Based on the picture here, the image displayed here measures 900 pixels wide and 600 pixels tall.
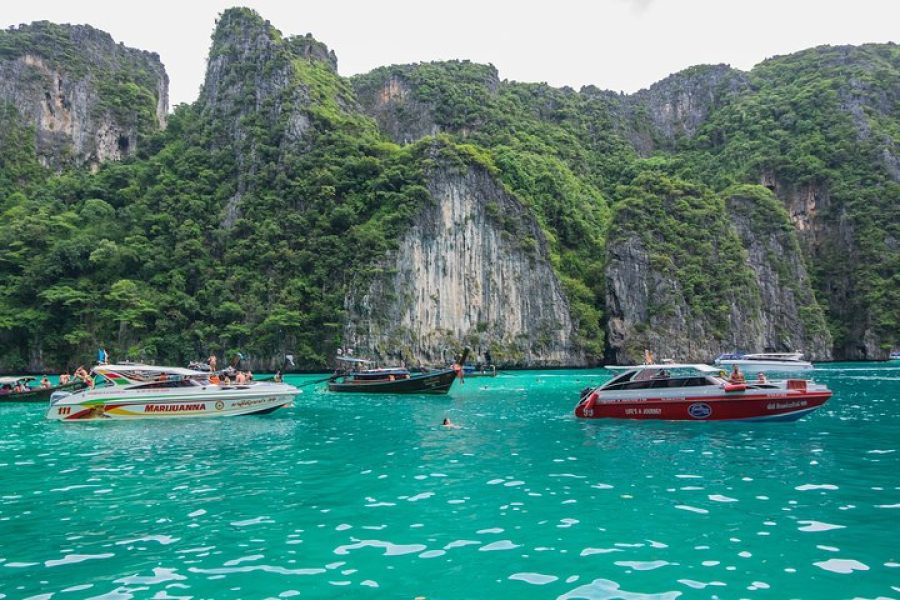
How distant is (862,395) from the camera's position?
103ft

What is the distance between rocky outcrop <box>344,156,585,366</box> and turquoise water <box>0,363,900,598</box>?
4890cm

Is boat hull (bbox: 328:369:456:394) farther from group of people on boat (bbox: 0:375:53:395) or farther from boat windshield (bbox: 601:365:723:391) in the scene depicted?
group of people on boat (bbox: 0:375:53:395)

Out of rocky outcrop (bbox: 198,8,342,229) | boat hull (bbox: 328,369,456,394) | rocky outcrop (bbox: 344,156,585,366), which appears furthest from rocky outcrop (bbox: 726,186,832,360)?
rocky outcrop (bbox: 198,8,342,229)

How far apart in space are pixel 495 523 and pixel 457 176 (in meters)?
71.3

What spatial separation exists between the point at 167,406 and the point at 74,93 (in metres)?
90.8

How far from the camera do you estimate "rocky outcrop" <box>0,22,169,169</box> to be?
88938 millimetres

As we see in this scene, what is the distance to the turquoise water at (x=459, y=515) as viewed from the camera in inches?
268

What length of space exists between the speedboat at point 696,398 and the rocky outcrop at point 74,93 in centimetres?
9494

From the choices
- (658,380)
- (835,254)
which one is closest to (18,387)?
(658,380)

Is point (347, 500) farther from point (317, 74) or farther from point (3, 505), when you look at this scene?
point (317, 74)

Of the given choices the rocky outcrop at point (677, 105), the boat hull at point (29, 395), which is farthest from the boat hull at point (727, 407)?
the rocky outcrop at point (677, 105)

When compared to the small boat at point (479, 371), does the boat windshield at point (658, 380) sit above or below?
above

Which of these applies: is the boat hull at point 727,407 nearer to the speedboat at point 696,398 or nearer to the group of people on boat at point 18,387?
the speedboat at point 696,398

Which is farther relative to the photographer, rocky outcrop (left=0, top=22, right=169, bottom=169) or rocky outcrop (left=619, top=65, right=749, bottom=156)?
rocky outcrop (left=619, top=65, right=749, bottom=156)
